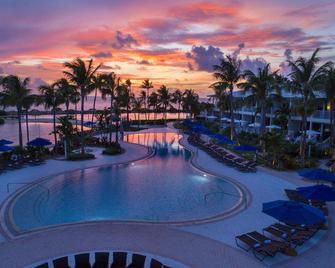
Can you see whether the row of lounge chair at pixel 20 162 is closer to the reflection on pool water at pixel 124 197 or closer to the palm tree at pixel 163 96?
the reflection on pool water at pixel 124 197

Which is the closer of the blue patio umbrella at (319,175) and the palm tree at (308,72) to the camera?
the blue patio umbrella at (319,175)

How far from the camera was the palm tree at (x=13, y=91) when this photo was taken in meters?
26.5

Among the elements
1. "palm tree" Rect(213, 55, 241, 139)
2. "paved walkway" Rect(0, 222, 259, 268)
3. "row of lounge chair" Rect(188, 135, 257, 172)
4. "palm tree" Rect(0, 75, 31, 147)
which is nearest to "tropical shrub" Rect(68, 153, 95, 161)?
"palm tree" Rect(0, 75, 31, 147)

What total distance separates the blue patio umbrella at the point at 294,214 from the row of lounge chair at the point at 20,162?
1940 cm

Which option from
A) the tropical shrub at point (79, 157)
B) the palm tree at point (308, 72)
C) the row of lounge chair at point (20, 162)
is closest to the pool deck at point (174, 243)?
the palm tree at point (308, 72)

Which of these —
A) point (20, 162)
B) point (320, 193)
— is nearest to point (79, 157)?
point (20, 162)

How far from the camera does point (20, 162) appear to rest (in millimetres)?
23359

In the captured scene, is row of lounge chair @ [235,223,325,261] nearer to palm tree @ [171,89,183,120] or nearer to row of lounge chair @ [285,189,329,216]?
row of lounge chair @ [285,189,329,216]

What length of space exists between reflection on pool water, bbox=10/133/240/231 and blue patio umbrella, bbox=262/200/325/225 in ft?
12.5

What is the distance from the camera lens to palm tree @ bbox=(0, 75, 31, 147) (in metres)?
26.5

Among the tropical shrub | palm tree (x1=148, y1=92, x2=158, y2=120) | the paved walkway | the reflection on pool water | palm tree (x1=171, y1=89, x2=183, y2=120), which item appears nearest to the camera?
the paved walkway

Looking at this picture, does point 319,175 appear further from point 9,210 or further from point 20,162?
point 20,162

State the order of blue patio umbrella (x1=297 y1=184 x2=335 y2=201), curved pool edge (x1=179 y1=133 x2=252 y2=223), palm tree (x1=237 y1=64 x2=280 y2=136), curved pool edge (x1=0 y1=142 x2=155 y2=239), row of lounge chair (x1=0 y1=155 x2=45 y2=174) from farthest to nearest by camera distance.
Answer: palm tree (x1=237 y1=64 x2=280 y2=136) → row of lounge chair (x1=0 y1=155 x2=45 y2=174) → curved pool edge (x1=179 y1=133 x2=252 y2=223) → blue patio umbrella (x1=297 y1=184 x2=335 y2=201) → curved pool edge (x1=0 y1=142 x2=155 y2=239)

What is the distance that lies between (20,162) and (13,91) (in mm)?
7667
